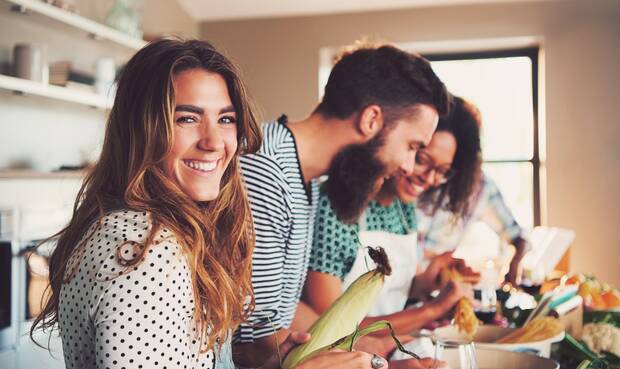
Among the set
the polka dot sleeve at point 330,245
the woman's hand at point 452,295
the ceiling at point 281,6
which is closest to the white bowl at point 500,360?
the woman's hand at point 452,295

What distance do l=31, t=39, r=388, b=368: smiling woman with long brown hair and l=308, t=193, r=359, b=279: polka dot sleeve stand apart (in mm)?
610

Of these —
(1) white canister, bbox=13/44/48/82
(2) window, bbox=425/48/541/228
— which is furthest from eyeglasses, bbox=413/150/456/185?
(2) window, bbox=425/48/541/228

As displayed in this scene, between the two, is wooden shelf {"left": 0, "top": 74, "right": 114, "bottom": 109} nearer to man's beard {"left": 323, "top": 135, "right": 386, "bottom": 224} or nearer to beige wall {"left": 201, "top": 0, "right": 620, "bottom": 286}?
man's beard {"left": 323, "top": 135, "right": 386, "bottom": 224}

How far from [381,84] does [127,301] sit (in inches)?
42.1

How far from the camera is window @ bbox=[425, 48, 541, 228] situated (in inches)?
195

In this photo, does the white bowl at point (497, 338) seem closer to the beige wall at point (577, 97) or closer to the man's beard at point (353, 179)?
the man's beard at point (353, 179)

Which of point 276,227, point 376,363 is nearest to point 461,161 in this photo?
point 276,227

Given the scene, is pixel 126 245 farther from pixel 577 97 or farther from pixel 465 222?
pixel 577 97

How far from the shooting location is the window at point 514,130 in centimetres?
496

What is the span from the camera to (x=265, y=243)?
145 centimetres

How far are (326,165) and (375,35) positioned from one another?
11.2ft

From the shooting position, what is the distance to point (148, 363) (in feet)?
2.70

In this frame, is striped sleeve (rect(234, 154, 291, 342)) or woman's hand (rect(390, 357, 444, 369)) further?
striped sleeve (rect(234, 154, 291, 342))

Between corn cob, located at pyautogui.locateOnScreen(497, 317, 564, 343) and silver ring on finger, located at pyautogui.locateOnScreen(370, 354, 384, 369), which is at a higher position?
silver ring on finger, located at pyautogui.locateOnScreen(370, 354, 384, 369)
